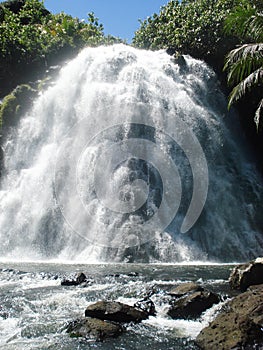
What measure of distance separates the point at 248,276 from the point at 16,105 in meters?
23.0

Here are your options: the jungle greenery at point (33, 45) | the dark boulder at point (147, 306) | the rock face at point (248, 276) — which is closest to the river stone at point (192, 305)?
the dark boulder at point (147, 306)

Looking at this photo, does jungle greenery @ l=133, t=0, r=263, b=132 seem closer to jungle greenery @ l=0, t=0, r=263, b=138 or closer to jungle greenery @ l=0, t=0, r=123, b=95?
jungle greenery @ l=0, t=0, r=263, b=138

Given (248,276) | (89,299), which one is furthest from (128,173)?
(89,299)

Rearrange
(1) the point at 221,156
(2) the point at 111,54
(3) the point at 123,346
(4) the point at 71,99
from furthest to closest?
(2) the point at 111,54
(4) the point at 71,99
(1) the point at 221,156
(3) the point at 123,346

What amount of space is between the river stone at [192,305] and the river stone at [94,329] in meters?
1.54

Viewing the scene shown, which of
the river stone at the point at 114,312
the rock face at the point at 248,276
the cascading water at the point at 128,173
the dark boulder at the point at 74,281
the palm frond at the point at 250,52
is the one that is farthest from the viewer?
the cascading water at the point at 128,173

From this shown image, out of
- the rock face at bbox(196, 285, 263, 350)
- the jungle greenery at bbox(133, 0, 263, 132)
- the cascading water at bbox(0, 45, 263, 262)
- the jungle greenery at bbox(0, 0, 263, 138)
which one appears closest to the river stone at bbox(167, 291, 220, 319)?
the rock face at bbox(196, 285, 263, 350)

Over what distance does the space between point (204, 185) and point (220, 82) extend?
1168cm

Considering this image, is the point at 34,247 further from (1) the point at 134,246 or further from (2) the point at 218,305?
(2) the point at 218,305

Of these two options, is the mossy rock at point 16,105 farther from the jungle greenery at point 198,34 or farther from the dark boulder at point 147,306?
the dark boulder at point 147,306

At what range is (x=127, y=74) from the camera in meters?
27.7

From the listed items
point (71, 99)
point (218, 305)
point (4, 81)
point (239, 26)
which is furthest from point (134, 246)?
point (4, 81)

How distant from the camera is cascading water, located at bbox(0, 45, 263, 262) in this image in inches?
743

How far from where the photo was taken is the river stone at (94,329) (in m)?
7.44
